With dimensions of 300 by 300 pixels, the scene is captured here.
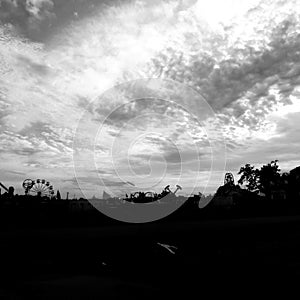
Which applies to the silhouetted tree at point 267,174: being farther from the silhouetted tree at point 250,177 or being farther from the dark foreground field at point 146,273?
the dark foreground field at point 146,273

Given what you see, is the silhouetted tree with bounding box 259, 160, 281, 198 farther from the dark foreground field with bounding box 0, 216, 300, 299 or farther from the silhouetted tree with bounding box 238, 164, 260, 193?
the dark foreground field with bounding box 0, 216, 300, 299

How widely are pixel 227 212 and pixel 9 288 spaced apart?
3146 cm

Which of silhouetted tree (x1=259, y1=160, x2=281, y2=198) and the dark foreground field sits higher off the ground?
silhouetted tree (x1=259, y1=160, x2=281, y2=198)

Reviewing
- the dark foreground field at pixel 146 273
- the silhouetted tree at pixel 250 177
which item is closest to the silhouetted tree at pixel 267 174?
the silhouetted tree at pixel 250 177

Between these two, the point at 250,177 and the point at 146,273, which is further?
the point at 250,177

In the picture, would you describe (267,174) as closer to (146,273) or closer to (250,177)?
(250,177)

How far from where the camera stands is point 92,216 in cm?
2645

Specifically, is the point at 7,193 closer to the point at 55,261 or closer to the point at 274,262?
the point at 55,261

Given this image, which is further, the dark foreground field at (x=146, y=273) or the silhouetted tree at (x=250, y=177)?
the silhouetted tree at (x=250, y=177)

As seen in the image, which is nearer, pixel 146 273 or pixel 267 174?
pixel 146 273

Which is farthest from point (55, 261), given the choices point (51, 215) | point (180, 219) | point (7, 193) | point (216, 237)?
point (7, 193)

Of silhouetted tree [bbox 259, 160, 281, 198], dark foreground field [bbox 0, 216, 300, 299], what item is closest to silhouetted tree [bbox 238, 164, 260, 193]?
silhouetted tree [bbox 259, 160, 281, 198]

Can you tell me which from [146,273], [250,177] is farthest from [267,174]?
[146,273]

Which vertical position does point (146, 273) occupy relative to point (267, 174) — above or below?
below
